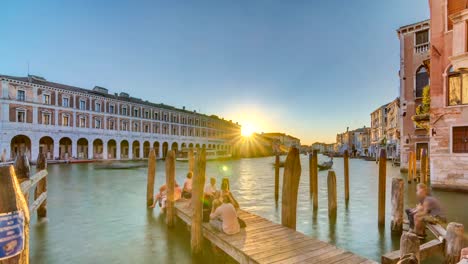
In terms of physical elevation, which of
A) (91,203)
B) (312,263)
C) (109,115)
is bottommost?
(91,203)

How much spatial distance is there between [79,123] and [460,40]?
4681 cm

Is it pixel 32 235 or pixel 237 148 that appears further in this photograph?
pixel 237 148

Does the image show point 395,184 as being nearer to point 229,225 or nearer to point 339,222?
point 339,222

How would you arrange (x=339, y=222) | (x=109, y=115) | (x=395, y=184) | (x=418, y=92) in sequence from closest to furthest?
(x=395, y=184)
(x=339, y=222)
(x=418, y=92)
(x=109, y=115)

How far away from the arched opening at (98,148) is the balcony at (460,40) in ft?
159

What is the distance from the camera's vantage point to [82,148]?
45.7 meters

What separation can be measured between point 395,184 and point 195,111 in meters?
67.1

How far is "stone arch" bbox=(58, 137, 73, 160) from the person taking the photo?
139ft

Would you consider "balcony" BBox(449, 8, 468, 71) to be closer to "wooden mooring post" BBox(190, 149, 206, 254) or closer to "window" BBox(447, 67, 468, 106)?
"window" BBox(447, 67, 468, 106)

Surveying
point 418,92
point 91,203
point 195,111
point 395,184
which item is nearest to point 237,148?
point 195,111

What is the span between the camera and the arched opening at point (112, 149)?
1943 inches

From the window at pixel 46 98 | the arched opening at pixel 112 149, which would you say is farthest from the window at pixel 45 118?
the arched opening at pixel 112 149

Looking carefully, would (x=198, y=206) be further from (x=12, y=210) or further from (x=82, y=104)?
(x=82, y=104)

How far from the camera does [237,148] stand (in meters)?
89.8
